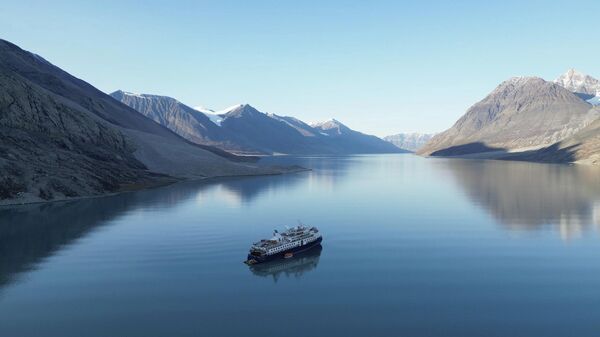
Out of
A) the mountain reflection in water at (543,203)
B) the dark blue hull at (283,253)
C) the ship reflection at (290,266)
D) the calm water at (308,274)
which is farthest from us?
the mountain reflection in water at (543,203)

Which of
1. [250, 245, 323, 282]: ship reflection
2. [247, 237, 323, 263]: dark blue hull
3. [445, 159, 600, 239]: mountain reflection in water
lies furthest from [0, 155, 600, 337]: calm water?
[247, 237, 323, 263]: dark blue hull

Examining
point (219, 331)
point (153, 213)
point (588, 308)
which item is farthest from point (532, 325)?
point (153, 213)

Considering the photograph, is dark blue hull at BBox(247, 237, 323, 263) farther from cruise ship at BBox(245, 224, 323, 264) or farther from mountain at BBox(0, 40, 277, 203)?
mountain at BBox(0, 40, 277, 203)

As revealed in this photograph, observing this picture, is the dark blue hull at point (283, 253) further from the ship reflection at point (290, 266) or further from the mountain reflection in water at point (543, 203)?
the mountain reflection in water at point (543, 203)

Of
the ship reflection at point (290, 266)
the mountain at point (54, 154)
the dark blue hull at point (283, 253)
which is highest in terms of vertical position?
the mountain at point (54, 154)

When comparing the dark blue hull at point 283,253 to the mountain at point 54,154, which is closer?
the dark blue hull at point 283,253

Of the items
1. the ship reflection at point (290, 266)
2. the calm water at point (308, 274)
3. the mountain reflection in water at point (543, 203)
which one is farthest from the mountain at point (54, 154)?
the mountain reflection in water at point (543, 203)

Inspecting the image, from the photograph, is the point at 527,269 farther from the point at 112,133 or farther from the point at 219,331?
the point at 112,133
